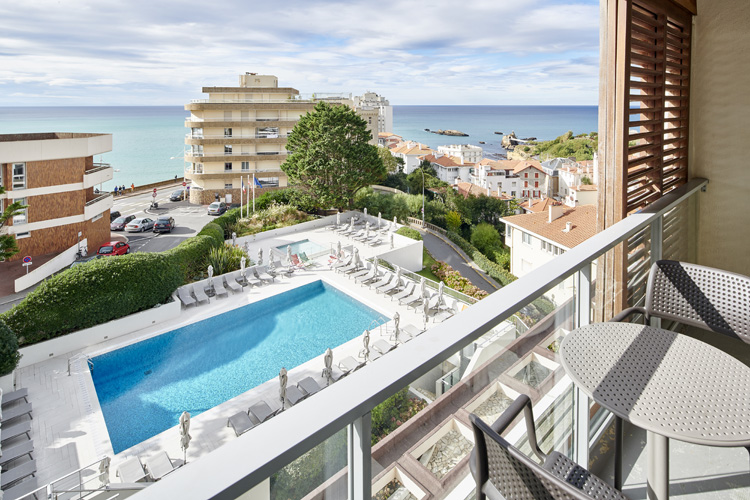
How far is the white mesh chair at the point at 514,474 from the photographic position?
71 cm

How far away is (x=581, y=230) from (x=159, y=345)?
19.7 metres

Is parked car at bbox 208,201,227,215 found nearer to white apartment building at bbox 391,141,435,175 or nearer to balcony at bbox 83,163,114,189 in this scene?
balcony at bbox 83,163,114,189

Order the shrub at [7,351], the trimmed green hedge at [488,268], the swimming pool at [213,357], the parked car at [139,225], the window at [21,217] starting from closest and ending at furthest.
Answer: the shrub at [7,351]
the swimming pool at [213,357]
the window at [21,217]
the trimmed green hedge at [488,268]
the parked car at [139,225]

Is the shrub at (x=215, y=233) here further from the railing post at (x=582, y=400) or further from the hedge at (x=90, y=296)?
the railing post at (x=582, y=400)

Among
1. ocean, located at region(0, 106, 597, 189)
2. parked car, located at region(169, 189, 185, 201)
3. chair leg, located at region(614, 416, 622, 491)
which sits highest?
ocean, located at region(0, 106, 597, 189)

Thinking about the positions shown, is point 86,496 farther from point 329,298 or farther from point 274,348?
point 329,298

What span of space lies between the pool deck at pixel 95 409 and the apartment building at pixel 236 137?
18177mm

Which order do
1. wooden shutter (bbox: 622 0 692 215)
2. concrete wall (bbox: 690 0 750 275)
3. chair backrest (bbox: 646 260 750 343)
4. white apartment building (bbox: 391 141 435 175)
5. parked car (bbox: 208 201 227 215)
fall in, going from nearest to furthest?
chair backrest (bbox: 646 260 750 343)
wooden shutter (bbox: 622 0 692 215)
concrete wall (bbox: 690 0 750 275)
parked car (bbox: 208 201 227 215)
white apartment building (bbox: 391 141 435 175)

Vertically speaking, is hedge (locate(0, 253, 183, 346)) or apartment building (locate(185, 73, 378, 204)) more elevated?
apartment building (locate(185, 73, 378, 204))

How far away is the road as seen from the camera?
63.7 feet

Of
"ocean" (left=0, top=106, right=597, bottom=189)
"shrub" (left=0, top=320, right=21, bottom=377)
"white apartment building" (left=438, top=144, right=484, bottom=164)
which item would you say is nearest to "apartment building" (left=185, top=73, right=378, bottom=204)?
"shrub" (left=0, top=320, right=21, bottom=377)

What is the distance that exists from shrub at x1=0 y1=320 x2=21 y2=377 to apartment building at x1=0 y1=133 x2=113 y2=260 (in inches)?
353

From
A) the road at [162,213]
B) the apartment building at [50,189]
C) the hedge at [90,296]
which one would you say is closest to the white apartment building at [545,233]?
the road at [162,213]

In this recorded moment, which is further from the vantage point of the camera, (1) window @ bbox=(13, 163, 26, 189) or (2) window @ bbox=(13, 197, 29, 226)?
(2) window @ bbox=(13, 197, 29, 226)
